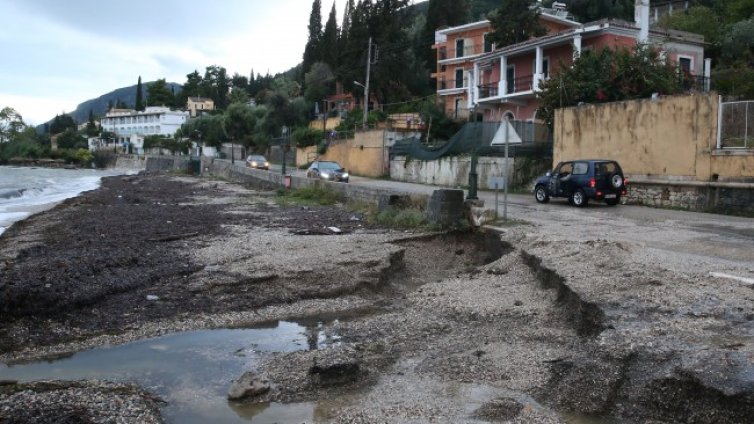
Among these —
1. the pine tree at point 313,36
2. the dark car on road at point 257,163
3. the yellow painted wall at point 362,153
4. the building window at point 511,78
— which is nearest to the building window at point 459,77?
the building window at point 511,78

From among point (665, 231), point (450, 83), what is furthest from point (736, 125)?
point (450, 83)

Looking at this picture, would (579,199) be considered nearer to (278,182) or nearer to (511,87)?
(278,182)

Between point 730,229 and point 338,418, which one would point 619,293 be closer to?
point 338,418

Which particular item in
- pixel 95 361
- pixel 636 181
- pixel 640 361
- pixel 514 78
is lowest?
pixel 95 361

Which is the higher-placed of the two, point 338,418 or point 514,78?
point 514,78

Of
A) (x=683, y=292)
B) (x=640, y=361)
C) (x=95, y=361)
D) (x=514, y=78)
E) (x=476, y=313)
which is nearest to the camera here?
(x=640, y=361)

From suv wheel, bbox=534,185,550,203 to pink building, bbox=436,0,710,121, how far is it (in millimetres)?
10791

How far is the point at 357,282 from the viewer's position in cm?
1018

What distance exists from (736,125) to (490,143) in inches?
415

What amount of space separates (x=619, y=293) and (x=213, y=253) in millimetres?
8269

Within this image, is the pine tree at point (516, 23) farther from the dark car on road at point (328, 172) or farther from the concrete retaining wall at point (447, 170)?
the dark car on road at point (328, 172)

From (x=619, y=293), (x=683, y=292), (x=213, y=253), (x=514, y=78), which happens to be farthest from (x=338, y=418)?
(x=514, y=78)

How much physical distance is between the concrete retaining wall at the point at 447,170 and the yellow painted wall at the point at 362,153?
67.0 inches

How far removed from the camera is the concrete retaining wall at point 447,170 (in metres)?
28.6
